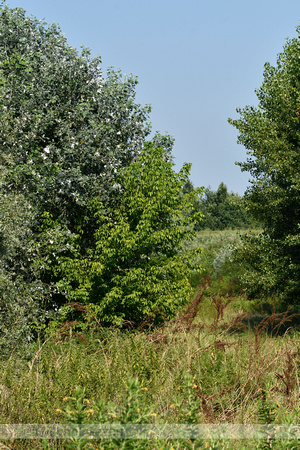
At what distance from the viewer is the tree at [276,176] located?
16.2 metres

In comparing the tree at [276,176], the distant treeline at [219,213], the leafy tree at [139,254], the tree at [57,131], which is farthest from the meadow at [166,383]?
the distant treeline at [219,213]

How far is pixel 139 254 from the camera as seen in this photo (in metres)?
14.7

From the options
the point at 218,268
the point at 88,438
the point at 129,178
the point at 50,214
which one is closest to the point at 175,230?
the point at 129,178

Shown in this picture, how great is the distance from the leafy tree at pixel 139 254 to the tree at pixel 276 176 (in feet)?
10.6

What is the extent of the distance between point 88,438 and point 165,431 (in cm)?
132

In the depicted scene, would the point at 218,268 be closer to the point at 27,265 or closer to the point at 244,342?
the point at 27,265

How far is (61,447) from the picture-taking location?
15.4 ft

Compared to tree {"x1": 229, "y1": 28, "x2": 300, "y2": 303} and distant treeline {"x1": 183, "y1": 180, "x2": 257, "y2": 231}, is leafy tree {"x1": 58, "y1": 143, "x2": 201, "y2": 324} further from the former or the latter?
distant treeline {"x1": 183, "y1": 180, "x2": 257, "y2": 231}

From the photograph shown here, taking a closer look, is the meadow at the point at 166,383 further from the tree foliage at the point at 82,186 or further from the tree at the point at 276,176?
the tree at the point at 276,176

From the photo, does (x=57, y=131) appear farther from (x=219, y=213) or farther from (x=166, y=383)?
(x=219, y=213)

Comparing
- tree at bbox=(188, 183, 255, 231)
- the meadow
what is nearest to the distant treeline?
tree at bbox=(188, 183, 255, 231)

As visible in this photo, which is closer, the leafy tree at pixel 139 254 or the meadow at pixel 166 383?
the meadow at pixel 166 383

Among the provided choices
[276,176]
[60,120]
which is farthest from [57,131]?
[276,176]

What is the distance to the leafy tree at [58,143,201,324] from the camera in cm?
1359
